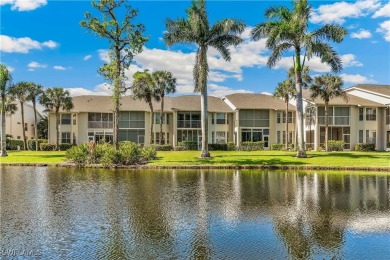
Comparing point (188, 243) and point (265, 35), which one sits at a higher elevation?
point (265, 35)

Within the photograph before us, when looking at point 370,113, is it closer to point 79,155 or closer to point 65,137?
point 79,155

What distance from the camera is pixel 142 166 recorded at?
1192 inches

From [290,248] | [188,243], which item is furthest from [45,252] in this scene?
[290,248]

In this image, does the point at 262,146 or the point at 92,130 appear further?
the point at 92,130

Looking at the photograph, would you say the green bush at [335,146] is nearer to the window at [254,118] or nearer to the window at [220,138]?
the window at [254,118]

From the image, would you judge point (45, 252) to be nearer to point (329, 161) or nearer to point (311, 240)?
point (311, 240)

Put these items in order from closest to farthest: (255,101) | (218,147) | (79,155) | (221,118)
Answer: (79,155)
(218,147)
(221,118)
(255,101)

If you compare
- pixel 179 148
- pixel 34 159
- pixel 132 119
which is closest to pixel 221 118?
pixel 179 148

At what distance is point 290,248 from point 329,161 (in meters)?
26.7

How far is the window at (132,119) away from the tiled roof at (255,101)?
1405 centimetres

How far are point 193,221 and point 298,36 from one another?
2985cm

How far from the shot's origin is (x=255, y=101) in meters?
62.7

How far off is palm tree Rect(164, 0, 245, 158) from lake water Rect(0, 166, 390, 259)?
63.1 ft

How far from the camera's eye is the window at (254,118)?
59.9 meters
